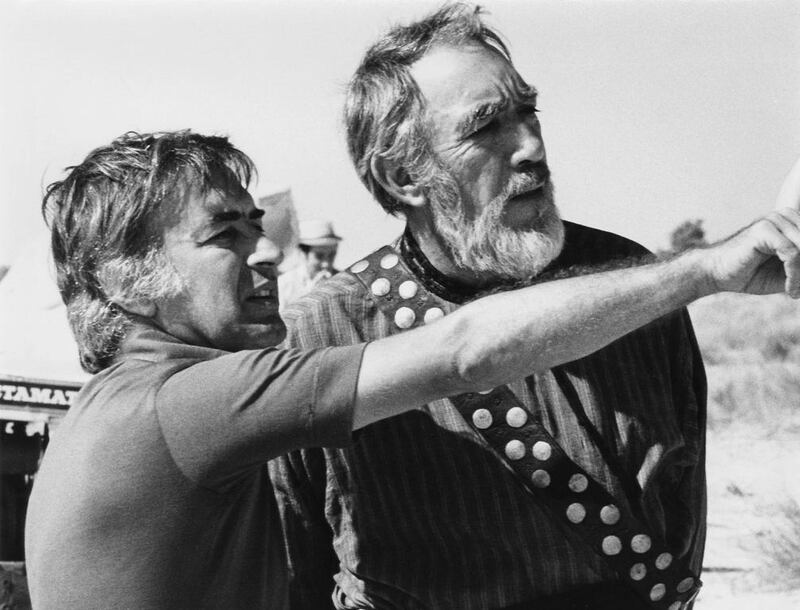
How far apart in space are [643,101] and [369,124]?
219 cm

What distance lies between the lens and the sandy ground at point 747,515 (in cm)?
429

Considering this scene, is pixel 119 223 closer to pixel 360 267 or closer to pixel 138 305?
pixel 138 305

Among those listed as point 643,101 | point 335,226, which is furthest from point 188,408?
point 335,226

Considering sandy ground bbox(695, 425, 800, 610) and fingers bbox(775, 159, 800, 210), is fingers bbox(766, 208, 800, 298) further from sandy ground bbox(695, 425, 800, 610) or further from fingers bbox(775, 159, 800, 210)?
sandy ground bbox(695, 425, 800, 610)

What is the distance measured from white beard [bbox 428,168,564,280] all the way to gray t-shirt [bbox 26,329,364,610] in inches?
24.8

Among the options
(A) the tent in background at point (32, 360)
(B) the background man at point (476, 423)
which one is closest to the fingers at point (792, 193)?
(B) the background man at point (476, 423)

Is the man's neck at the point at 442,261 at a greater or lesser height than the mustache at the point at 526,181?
lesser

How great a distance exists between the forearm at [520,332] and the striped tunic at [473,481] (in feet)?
1.74

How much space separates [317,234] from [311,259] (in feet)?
0.96

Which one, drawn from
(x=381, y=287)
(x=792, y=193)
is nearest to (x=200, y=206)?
(x=381, y=287)

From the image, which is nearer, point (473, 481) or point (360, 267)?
point (473, 481)

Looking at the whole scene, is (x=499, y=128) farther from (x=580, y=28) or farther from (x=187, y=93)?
(x=187, y=93)

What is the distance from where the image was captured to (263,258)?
2.09 m

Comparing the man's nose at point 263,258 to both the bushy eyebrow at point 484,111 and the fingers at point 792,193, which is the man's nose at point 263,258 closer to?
the bushy eyebrow at point 484,111
